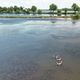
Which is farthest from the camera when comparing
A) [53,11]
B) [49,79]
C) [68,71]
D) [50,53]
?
[53,11]

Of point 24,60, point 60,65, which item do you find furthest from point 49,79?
point 24,60

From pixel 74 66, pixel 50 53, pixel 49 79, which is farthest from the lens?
pixel 50 53

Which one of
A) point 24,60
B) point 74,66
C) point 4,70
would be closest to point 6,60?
point 24,60

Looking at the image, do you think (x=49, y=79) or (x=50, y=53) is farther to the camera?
(x=50, y=53)

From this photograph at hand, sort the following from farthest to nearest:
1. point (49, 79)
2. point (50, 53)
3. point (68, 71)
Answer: point (50, 53)
point (68, 71)
point (49, 79)

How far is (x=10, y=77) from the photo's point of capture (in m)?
15.0

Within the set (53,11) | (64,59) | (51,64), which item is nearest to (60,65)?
(51,64)

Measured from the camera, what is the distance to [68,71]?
639 inches

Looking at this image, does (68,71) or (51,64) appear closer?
(68,71)

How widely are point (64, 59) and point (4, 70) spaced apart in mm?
5780

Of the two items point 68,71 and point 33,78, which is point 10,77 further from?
point 68,71

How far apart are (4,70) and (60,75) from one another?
164 inches

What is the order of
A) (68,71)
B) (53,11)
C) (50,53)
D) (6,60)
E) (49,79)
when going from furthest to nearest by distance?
(53,11) < (50,53) < (6,60) < (68,71) < (49,79)

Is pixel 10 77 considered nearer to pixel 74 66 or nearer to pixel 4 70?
pixel 4 70
